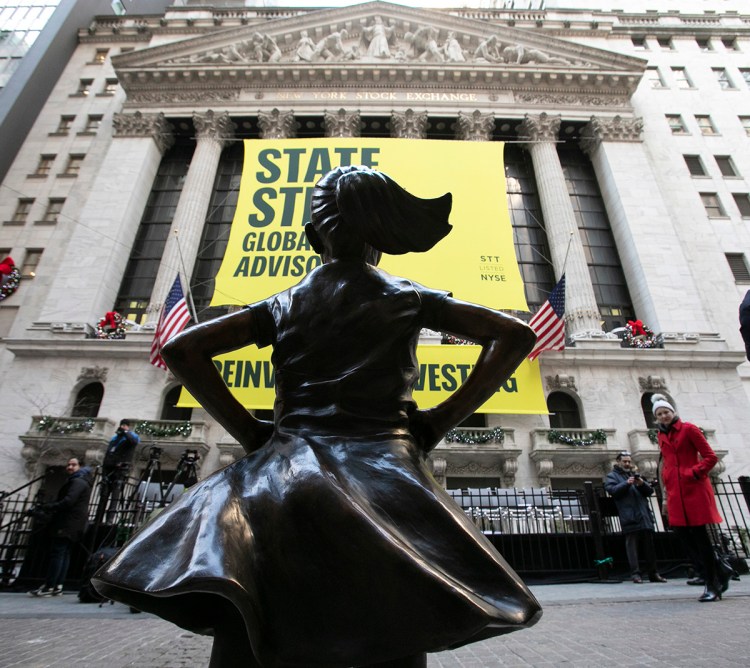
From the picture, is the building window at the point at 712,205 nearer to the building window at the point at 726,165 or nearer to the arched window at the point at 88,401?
the building window at the point at 726,165

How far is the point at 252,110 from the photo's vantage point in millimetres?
24906

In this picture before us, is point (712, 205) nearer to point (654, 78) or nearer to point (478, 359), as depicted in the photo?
point (654, 78)

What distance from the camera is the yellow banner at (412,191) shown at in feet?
51.6

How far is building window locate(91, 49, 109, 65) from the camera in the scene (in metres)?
29.8

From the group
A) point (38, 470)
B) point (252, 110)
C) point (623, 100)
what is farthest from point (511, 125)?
point (38, 470)

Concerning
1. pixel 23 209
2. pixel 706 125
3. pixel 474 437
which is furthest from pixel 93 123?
pixel 706 125

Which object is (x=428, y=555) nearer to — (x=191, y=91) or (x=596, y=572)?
(x=596, y=572)

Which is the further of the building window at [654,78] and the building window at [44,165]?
the building window at [654,78]

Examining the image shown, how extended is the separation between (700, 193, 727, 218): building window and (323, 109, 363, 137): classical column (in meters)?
17.9

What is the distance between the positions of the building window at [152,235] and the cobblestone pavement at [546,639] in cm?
1788

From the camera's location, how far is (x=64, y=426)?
16203 millimetres

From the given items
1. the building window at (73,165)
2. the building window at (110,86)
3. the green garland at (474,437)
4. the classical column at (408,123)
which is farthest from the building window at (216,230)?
the green garland at (474,437)

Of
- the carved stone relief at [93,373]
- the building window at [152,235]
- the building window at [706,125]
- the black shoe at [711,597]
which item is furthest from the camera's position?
the building window at [706,125]

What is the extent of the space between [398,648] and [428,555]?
21 centimetres
